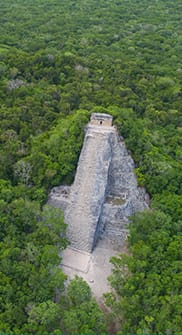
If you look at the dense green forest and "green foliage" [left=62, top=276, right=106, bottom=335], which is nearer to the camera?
"green foliage" [left=62, top=276, right=106, bottom=335]

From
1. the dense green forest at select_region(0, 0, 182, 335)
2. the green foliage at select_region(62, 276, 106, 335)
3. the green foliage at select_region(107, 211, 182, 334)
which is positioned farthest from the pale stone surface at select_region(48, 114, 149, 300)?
the green foliage at select_region(62, 276, 106, 335)

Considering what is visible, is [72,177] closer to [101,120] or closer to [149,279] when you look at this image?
[101,120]

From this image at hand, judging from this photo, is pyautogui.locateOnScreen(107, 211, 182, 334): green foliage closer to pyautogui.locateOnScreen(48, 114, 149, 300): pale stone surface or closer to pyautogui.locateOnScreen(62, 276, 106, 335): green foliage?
pyautogui.locateOnScreen(62, 276, 106, 335): green foliage

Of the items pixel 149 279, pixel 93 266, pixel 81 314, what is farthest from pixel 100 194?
pixel 81 314

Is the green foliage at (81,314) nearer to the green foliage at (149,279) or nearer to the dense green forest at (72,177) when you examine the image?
the dense green forest at (72,177)

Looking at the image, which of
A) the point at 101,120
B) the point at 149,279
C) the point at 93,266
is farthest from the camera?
the point at 101,120

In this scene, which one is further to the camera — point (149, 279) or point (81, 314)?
point (149, 279)
